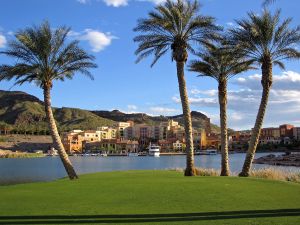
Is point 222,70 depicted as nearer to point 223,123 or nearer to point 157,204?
point 223,123

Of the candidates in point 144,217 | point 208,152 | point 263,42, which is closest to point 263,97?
point 263,42

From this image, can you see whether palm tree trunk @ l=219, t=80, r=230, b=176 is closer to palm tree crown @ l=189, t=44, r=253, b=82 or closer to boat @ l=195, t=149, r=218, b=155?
palm tree crown @ l=189, t=44, r=253, b=82

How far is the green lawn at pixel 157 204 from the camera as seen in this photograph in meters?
11.5

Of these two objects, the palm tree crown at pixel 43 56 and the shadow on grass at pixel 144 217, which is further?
the palm tree crown at pixel 43 56

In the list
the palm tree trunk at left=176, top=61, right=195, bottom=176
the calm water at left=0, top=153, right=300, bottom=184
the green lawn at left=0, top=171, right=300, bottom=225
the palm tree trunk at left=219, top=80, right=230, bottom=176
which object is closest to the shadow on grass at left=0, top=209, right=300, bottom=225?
the green lawn at left=0, top=171, right=300, bottom=225

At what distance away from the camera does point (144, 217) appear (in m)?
11.8

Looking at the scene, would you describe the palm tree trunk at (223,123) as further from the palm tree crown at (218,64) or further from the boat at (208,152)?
the boat at (208,152)

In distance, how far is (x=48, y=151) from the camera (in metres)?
197

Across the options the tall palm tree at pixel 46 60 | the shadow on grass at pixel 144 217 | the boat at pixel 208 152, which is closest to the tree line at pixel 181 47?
the tall palm tree at pixel 46 60

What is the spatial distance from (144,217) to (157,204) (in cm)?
221

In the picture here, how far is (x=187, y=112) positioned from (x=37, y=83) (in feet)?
31.8

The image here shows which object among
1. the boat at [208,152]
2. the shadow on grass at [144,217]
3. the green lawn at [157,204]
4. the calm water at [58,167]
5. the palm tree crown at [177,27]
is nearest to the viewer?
the shadow on grass at [144,217]

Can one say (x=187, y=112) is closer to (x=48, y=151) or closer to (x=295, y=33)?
(x=295, y=33)

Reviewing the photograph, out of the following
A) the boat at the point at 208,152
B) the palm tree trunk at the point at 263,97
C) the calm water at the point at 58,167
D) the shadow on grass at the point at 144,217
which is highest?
the palm tree trunk at the point at 263,97
